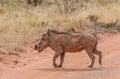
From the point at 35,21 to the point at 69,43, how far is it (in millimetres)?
7163

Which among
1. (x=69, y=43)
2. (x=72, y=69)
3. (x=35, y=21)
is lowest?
(x=35, y=21)

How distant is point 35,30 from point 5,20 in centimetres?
206

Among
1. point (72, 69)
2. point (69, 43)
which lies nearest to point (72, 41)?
point (69, 43)

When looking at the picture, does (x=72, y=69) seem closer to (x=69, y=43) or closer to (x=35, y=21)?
(x=69, y=43)

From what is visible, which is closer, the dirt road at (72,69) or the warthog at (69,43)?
the dirt road at (72,69)

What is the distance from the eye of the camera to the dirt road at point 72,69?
11000 millimetres

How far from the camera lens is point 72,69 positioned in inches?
468

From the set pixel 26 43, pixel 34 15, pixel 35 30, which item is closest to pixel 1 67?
pixel 26 43

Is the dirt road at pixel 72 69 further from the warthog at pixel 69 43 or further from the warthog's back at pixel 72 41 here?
the warthog's back at pixel 72 41

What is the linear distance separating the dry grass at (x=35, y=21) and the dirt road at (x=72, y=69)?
1.68 metres

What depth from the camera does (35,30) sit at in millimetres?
17719

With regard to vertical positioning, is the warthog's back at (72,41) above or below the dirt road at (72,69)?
above

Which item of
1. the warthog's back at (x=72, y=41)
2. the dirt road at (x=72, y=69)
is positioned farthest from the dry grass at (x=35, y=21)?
the warthog's back at (x=72, y=41)

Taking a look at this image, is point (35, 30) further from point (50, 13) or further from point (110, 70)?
point (110, 70)
